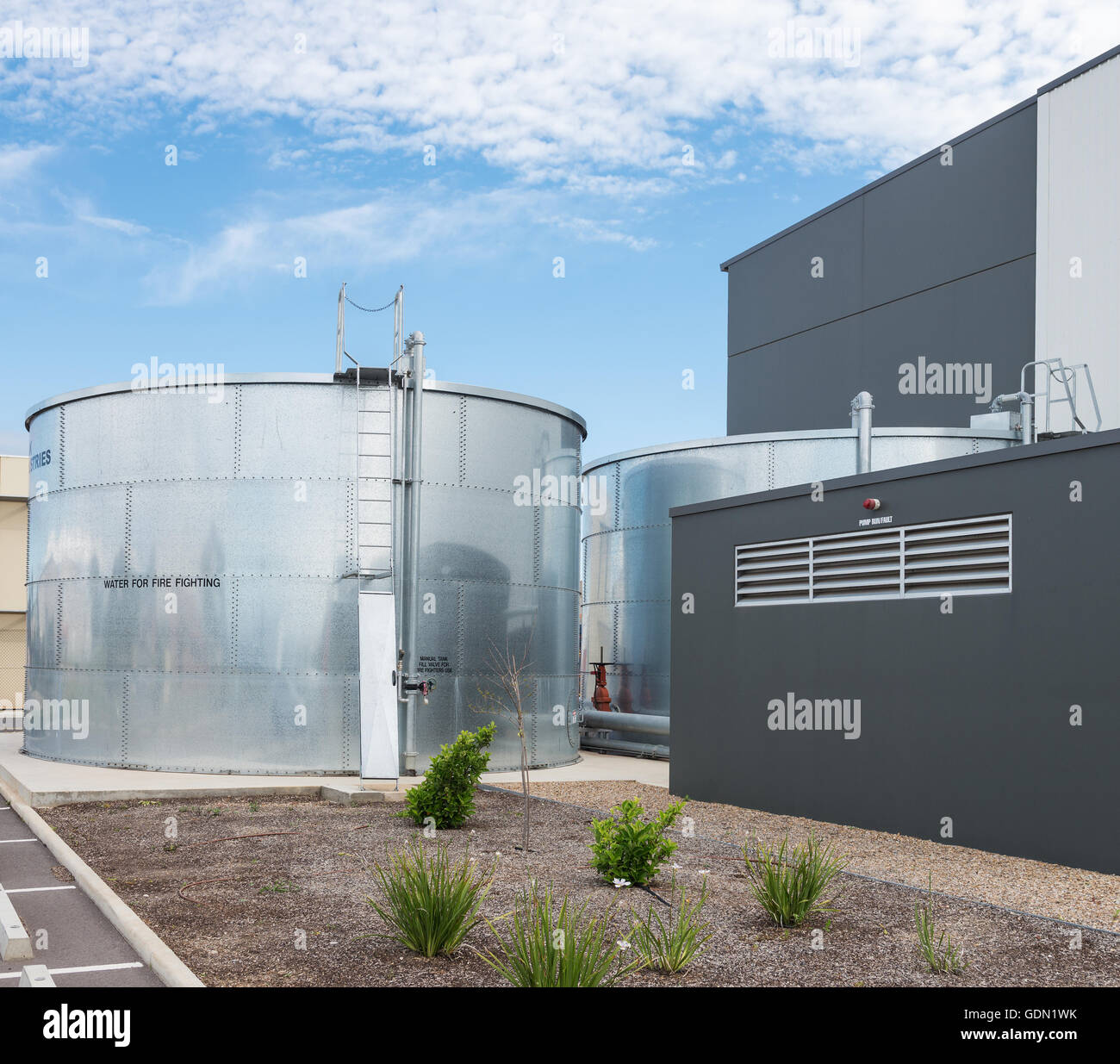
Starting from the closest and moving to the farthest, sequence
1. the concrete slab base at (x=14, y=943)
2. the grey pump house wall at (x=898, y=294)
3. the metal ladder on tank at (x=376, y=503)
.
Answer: the concrete slab base at (x=14, y=943), the metal ladder on tank at (x=376, y=503), the grey pump house wall at (x=898, y=294)

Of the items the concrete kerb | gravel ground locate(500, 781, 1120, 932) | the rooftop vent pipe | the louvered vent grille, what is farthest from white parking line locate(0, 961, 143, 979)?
the rooftop vent pipe

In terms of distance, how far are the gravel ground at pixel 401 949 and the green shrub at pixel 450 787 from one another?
293 mm

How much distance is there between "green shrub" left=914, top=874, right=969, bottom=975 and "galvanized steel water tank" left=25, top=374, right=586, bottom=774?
33.1ft

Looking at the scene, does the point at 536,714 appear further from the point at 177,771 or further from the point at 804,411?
the point at 804,411

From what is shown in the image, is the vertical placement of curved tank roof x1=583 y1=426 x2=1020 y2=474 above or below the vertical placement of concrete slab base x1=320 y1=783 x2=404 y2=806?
above

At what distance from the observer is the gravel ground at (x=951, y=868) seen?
27.7ft

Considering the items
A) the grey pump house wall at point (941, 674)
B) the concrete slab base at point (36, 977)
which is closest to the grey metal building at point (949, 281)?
the grey pump house wall at point (941, 674)

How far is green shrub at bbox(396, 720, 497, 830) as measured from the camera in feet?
37.2

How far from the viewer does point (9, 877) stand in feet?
30.8

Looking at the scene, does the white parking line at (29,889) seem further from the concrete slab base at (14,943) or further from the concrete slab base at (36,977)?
the concrete slab base at (36,977)

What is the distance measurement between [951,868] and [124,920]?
6.82m

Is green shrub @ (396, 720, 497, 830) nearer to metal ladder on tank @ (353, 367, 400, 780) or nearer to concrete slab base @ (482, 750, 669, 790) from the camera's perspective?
metal ladder on tank @ (353, 367, 400, 780)

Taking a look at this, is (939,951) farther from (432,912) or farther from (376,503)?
(376,503)

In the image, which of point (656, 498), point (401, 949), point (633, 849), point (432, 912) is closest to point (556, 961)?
Result: point (432, 912)
